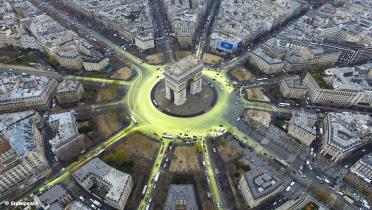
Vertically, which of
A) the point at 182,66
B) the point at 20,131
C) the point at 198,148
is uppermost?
the point at 182,66

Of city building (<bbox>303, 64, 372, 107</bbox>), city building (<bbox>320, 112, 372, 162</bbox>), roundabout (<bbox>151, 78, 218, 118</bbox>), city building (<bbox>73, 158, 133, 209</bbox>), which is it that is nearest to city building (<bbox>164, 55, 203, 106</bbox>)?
roundabout (<bbox>151, 78, 218, 118</bbox>)

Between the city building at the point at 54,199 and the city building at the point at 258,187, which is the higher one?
the city building at the point at 258,187

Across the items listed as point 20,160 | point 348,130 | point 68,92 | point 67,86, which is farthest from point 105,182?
point 348,130

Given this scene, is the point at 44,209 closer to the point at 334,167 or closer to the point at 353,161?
the point at 334,167

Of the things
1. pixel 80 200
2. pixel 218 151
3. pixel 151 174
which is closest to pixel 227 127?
pixel 218 151

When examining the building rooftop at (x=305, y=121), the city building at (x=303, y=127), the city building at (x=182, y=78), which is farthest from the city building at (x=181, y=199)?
the building rooftop at (x=305, y=121)

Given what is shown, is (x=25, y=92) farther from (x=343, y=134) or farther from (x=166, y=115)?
(x=343, y=134)

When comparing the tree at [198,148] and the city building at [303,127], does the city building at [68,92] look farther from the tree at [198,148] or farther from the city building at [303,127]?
the city building at [303,127]

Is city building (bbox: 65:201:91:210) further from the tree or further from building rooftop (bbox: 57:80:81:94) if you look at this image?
building rooftop (bbox: 57:80:81:94)
